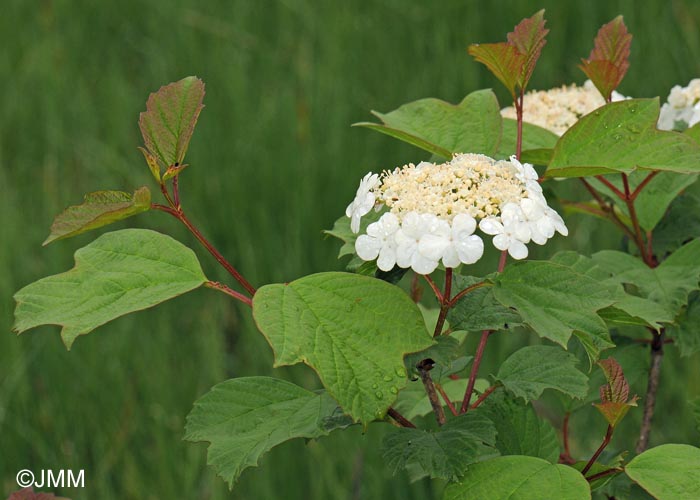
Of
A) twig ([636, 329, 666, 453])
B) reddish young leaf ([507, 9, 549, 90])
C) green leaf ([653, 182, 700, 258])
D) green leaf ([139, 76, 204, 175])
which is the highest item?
reddish young leaf ([507, 9, 549, 90])

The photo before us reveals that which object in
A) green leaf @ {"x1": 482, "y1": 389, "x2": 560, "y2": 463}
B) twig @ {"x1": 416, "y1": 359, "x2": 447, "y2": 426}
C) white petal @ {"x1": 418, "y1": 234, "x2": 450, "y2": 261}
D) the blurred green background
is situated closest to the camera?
white petal @ {"x1": 418, "y1": 234, "x2": 450, "y2": 261}

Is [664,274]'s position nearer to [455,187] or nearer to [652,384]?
[652,384]

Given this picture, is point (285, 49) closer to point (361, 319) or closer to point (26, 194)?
point (26, 194)

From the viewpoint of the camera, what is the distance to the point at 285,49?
347 centimetres

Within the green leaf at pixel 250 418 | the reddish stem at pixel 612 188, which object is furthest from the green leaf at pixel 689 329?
the green leaf at pixel 250 418

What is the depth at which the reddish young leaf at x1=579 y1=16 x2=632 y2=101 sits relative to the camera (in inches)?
39.7

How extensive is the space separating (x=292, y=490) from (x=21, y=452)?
0.71 m

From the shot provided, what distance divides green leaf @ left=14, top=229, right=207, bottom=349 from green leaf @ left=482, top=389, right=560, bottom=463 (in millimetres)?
357

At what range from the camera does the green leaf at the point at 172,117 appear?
0.86 meters

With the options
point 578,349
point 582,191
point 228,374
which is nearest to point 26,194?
point 228,374

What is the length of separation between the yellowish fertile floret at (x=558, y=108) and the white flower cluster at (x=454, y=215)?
398 millimetres

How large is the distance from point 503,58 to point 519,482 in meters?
0.42

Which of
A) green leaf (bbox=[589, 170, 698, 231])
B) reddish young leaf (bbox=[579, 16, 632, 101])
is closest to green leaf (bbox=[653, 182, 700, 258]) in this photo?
green leaf (bbox=[589, 170, 698, 231])

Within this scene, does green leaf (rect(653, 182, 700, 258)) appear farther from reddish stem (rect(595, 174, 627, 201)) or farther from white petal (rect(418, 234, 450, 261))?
white petal (rect(418, 234, 450, 261))
